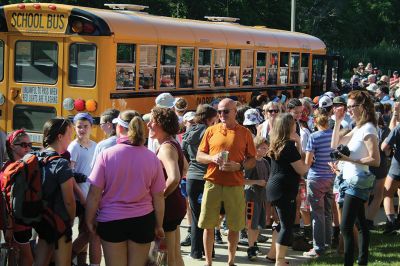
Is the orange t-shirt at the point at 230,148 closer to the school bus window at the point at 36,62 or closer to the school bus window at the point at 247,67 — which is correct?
the school bus window at the point at 36,62

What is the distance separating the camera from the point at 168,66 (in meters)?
14.6

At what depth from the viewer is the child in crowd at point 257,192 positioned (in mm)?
9008

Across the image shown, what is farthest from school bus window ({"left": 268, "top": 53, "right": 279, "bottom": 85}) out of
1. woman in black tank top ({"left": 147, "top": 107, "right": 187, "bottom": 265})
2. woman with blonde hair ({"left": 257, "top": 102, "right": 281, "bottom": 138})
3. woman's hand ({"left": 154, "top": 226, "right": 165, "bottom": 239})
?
woman's hand ({"left": 154, "top": 226, "right": 165, "bottom": 239})

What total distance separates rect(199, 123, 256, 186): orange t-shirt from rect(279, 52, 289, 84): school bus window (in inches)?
480

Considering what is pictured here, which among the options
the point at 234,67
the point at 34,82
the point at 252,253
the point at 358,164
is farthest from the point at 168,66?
the point at 358,164

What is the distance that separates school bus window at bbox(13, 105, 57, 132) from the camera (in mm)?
13250

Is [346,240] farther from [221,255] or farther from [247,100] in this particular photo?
[247,100]

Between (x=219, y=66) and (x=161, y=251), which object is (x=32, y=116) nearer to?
(x=219, y=66)

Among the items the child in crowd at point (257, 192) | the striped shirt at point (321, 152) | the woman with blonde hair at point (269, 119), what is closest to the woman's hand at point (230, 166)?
the child in crowd at point (257, 192)

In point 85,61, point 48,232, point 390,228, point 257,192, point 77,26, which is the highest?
point 77,26

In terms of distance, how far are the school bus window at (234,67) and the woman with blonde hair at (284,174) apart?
30.5ft

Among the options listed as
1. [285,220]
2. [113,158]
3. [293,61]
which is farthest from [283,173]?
[293,61]

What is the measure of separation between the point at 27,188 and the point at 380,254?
4557 millimetres

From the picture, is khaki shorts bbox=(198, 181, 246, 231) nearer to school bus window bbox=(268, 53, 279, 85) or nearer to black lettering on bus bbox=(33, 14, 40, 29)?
black lettering on bus bbox=(33, 14, 40, 29)
